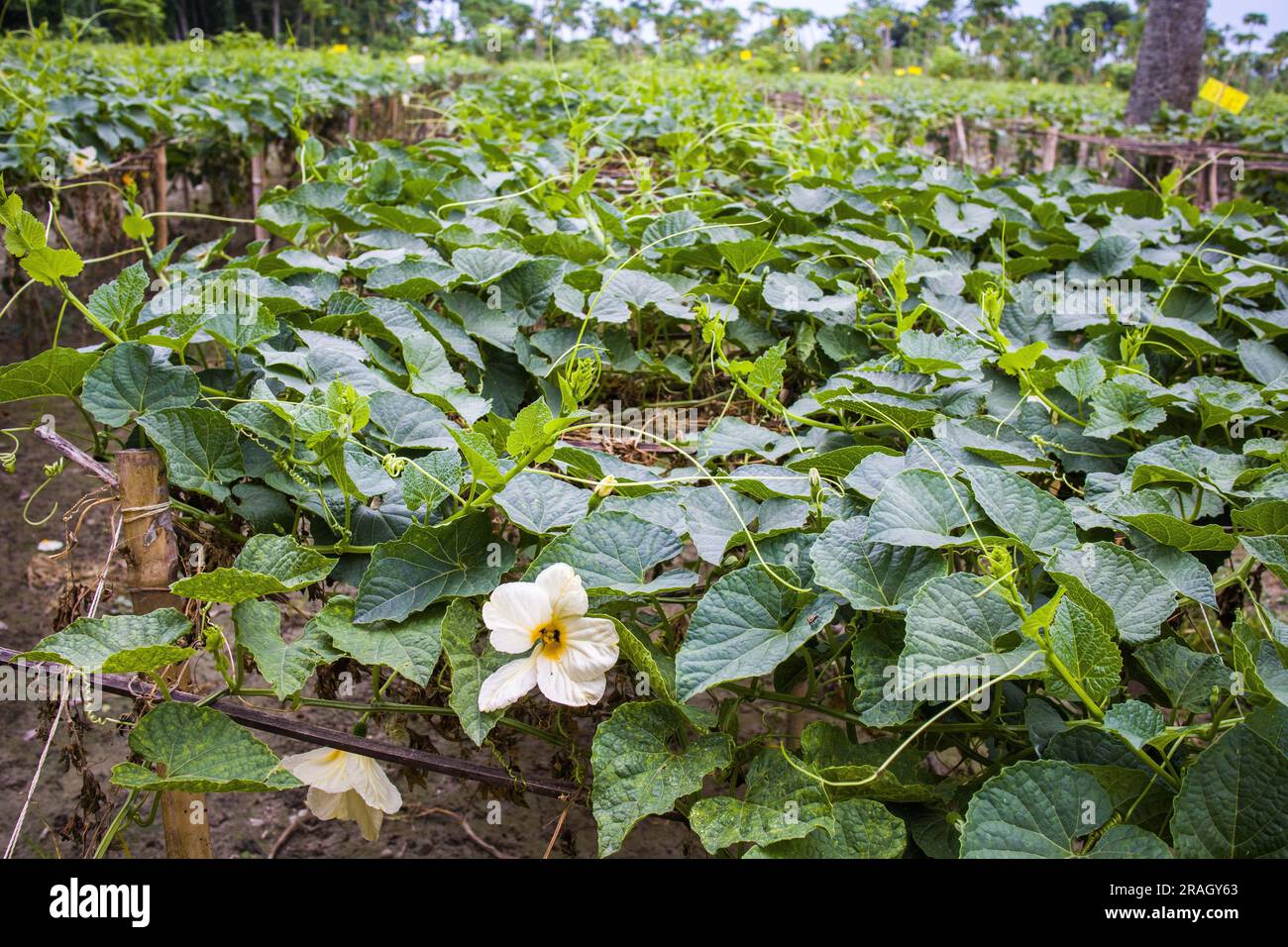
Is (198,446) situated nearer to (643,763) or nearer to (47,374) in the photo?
(47,374)

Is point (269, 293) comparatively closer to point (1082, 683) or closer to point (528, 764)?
point (1082, 683)

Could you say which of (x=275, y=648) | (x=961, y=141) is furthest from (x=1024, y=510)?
(x=961, y=141)

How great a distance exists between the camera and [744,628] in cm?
87

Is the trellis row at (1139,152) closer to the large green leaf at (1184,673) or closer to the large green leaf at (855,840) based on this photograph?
the large green leaf at (1184,673)

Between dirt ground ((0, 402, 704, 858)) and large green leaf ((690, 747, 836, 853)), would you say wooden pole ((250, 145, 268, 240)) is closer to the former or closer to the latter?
dirt ground ((0, 402, 704, 858))

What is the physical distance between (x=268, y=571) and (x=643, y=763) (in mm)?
411

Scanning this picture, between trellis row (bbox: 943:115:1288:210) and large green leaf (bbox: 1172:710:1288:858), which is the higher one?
trellis row (bbox: 943:115:1288:210)

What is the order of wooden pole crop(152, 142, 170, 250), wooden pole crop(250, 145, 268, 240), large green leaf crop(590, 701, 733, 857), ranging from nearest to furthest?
large green leaf crop(590, 701, 733, 857)
wooden pole crop(152, 142, 170, 250)
wooden pole crop(250, 145, 268, 240)

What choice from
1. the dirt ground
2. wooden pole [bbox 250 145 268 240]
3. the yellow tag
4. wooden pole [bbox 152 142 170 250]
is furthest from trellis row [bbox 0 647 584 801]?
the yellow tag

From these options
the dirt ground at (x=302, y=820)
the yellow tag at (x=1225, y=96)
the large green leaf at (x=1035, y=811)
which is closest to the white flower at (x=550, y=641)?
the large green leaf at (x=1035, y=811)

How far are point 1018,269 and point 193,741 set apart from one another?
1.59 meters

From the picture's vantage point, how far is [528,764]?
2.43m

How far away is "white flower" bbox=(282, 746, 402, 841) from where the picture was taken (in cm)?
102

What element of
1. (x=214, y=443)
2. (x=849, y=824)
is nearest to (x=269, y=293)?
(x=214, y=443)
